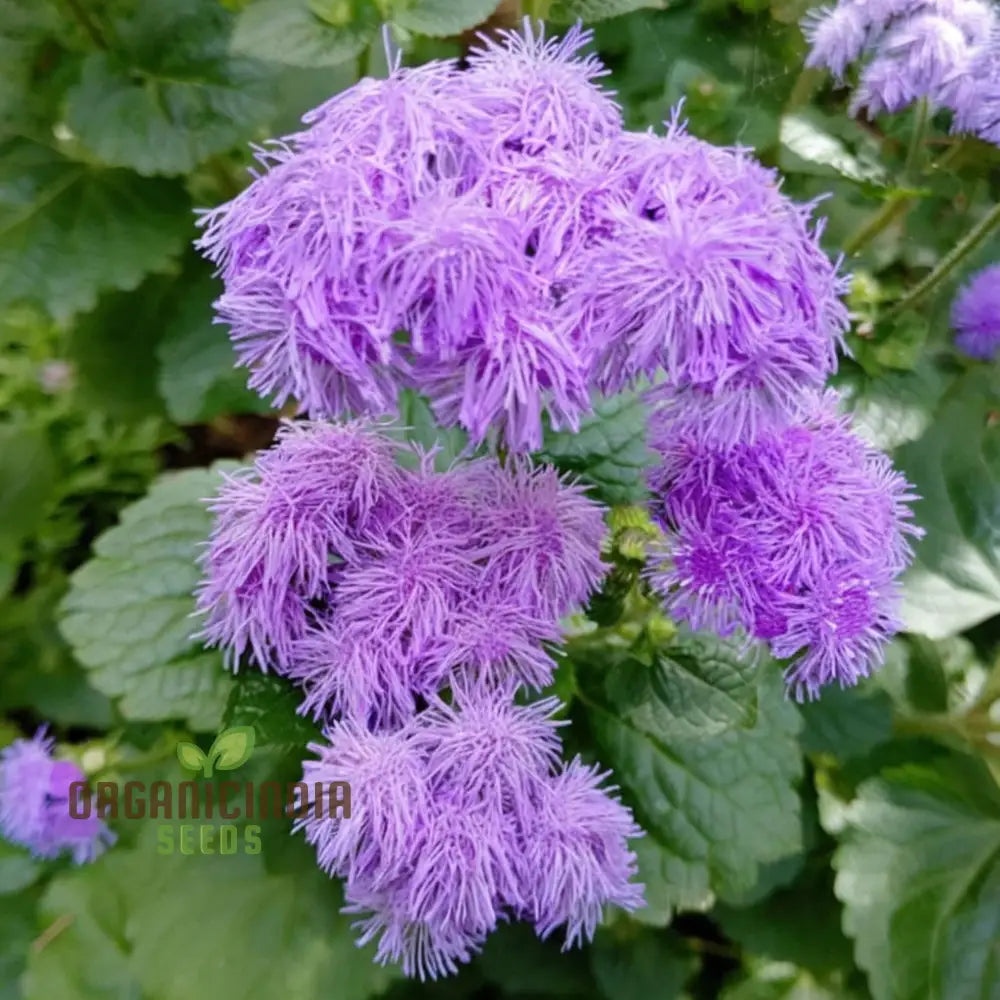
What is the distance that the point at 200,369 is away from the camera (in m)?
1.43

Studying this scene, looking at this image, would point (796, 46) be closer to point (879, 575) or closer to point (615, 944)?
point (879, 575)

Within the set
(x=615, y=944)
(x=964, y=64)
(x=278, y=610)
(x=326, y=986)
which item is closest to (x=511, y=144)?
(x=278, y=610)

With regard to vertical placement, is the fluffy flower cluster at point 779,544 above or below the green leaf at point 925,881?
above

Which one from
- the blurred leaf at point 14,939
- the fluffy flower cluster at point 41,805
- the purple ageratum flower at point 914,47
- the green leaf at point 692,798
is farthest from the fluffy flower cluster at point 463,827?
the purple ageratum flower at point 914,47

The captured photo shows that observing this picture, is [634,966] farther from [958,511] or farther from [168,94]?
[168,94]

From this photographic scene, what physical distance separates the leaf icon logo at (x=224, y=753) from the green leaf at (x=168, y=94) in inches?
29.5

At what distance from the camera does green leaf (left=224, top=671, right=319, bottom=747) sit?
2.95 feet

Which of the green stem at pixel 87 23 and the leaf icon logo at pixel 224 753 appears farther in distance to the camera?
the green stem at pixel 87 23

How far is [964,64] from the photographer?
1147mm

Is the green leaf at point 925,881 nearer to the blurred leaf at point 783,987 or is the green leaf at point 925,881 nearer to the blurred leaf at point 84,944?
the blurred leaf at point 783,987

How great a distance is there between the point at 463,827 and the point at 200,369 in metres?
0.87

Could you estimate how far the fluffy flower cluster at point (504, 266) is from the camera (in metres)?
0.66

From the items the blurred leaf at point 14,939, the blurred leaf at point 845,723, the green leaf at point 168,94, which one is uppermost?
the green leaf at point 168,94

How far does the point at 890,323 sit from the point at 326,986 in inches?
42.2
